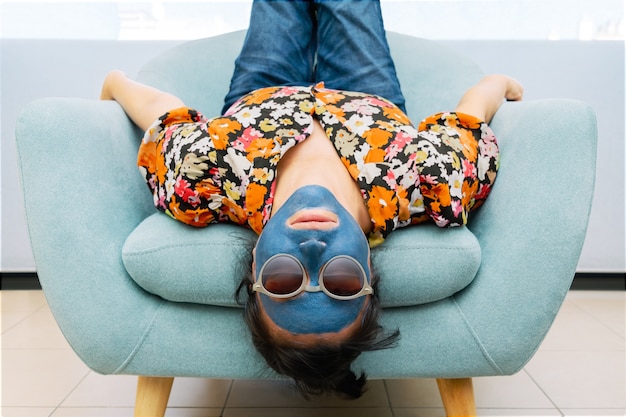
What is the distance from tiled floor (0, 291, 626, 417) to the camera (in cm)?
146

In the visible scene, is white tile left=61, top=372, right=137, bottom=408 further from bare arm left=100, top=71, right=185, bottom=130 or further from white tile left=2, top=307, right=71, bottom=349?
bare arm left=100, top=71, right=185, bottom=130

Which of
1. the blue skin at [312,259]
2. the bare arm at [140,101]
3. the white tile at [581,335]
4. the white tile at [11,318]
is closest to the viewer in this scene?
the blue skin at [312,259]

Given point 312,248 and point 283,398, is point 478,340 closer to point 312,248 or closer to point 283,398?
point 312,248

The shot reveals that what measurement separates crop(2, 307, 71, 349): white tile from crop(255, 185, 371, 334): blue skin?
50.5 inches

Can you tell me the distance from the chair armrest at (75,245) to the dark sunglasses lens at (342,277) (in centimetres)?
46

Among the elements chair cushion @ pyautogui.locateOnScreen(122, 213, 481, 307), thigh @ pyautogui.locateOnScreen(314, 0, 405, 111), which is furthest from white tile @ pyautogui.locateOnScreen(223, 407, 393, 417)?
thigh @ pyautogui.locateOnScreen(314, 0, 405, 111)

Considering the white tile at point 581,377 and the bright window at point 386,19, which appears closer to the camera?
the white tile at point 581,377

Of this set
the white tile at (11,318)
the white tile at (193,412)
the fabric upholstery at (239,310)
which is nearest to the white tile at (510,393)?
the fabric upholstery at (239,310)

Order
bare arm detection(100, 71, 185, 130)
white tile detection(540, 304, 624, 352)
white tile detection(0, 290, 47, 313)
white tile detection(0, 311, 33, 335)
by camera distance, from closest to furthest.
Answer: bare arm detection(100, 71, 185, 130) → white tile detection(540, 304, 624, 352) → white tile detection(0, 311, 33, 335) → white tile detection(0, 290, 47, 313)

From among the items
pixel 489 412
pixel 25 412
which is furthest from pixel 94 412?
pixel 489 412

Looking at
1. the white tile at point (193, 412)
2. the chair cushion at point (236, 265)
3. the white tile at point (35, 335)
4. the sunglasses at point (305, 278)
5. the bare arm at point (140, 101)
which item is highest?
the bare arm at point (140, 101)

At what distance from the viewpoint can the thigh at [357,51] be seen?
5.63 feet

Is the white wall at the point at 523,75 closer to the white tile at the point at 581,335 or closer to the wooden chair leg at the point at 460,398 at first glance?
the white tile at the point at 581,335

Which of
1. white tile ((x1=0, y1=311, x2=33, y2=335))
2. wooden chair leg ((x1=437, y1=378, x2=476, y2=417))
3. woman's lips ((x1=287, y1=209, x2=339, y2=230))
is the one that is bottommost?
white tile ((x1=0, y1=311, x2=33, y2=335))
